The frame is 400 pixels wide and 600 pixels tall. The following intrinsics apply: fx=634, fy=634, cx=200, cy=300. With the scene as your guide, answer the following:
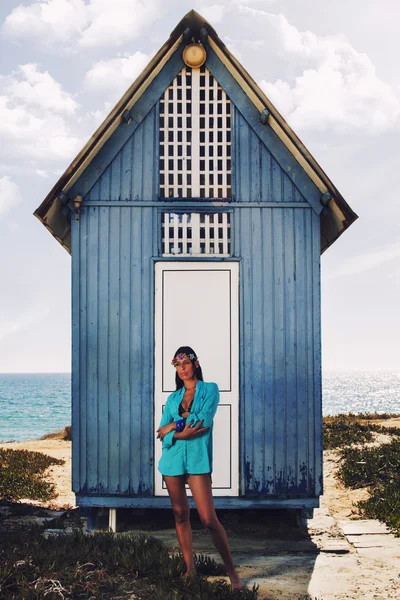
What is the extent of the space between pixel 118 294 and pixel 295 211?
2.51 m

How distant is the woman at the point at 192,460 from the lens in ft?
18.5

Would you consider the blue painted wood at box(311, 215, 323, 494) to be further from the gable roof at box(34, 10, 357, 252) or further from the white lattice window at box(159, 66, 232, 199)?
the white lattice window at box(159, 66, 232, 199)

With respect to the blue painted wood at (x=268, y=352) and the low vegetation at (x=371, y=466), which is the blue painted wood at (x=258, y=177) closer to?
the blue painted wood at (x=268, y=352)

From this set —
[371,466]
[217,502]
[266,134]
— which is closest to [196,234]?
[266,134]

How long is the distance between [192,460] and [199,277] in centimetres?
298

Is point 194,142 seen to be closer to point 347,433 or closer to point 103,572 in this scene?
point 103,572

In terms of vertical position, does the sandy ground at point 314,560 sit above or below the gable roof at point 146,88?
below

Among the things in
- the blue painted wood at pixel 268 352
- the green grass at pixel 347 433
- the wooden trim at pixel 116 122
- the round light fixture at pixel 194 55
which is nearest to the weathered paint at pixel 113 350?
the wooden trim at pixel 116 122

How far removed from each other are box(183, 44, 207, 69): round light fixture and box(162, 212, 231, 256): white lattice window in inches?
77.7

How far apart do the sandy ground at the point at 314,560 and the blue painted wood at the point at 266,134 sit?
412cm

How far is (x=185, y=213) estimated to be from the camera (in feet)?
26.9

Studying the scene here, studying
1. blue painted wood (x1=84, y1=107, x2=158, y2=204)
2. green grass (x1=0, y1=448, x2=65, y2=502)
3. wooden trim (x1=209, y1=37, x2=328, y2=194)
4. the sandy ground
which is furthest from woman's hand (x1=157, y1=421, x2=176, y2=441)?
green grass (x1=0, y1=448, x2=65, y2=502)

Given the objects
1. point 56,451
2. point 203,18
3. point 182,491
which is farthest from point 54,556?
point 56,451

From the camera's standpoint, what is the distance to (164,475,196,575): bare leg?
5.74 metres
